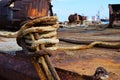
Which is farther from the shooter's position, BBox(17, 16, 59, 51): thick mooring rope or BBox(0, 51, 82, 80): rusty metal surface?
BBox(17, 16, 59, 51): thick mooring rope

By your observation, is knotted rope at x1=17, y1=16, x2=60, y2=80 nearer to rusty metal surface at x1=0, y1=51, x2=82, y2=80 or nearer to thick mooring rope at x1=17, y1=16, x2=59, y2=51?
thick mooring rope at x1=17, y1=16, x2=59, y2=51

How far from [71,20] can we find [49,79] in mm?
11103

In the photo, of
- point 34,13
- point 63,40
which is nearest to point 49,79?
point 63,40

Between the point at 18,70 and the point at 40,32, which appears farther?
the point at 18,70

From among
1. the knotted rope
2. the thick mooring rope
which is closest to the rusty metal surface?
the knotted rope

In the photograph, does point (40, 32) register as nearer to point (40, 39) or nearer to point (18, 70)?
point (40, 39)

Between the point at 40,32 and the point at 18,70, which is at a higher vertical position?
the point at 40,32

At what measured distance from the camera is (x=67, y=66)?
2.22 meters

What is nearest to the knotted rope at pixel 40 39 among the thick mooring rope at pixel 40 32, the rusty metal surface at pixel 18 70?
the thick mooring rope at pixel 40 32

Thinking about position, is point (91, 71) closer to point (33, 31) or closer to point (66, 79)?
point (66, 79)

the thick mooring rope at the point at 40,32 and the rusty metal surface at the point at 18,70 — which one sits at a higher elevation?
the thick mooring rope at the point at 40,32

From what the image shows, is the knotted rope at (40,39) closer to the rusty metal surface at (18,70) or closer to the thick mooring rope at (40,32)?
the thick mooring rope at (40,32)

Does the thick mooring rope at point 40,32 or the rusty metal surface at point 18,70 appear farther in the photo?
the thick mooring rope at point 40,32

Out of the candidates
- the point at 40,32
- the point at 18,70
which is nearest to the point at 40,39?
the point at 40,32
